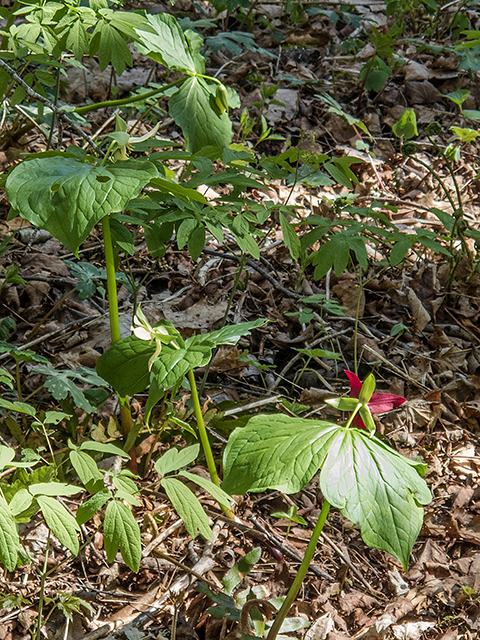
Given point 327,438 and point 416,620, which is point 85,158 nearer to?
point 327,438

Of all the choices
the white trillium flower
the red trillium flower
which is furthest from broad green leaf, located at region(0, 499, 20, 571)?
the red trillium flower

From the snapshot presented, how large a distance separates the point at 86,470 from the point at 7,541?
0.87 feet

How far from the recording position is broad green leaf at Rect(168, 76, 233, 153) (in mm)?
1649

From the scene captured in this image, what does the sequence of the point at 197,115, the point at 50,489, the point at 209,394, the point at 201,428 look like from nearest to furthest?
the point at 50,489 < the point at 201,428 < the point at 197,115 < the point at 209,394

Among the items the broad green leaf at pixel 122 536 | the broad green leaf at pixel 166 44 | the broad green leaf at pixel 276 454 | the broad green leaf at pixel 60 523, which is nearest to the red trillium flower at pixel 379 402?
the broad green leaf at pixel 276 454

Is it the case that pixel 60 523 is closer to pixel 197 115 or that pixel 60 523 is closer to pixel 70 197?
pixel 70 197

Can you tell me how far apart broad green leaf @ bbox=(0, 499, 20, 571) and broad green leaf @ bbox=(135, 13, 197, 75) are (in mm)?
1215

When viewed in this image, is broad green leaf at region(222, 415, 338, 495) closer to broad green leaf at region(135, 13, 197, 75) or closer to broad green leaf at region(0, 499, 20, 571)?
broad green leaf at region(0, 499, 20, 571)

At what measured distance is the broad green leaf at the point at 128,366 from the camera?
136 cm

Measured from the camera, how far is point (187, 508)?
1244 mm

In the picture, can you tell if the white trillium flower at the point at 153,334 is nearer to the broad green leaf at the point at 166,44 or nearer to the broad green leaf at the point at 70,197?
the broad green leaf at the point at 70,197

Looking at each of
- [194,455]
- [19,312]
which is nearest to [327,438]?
[194,455]

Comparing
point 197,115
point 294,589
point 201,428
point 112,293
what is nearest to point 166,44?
point 197,115

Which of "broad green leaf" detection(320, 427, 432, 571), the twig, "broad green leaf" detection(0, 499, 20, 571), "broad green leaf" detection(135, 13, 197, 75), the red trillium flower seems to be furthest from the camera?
the twig
